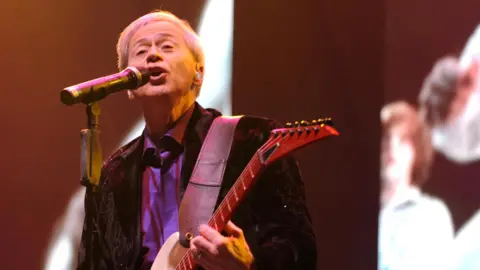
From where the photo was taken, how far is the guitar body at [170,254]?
64.9 inches

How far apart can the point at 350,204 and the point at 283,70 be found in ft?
1.95

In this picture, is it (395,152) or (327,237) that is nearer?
(395,152)

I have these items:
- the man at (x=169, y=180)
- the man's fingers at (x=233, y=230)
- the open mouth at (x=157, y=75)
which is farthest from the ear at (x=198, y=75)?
the man's fingers at (x=233, y=230)

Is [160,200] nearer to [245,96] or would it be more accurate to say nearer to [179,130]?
[179,130]

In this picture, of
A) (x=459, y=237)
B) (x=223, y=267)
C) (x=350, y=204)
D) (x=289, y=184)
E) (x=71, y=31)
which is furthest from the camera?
(x=71, y=31)

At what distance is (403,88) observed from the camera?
2.16 metres

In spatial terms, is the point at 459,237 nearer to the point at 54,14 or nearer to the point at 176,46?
the point at 176,46

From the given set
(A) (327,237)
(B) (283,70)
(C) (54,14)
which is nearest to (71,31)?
(C) (54,14)

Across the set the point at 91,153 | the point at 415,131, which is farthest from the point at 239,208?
the point at 415,131

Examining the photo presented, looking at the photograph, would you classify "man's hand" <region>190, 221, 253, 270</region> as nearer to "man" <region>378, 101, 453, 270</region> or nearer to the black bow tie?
the black bow tie

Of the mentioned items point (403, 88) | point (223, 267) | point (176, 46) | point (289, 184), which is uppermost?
point (176, 46)

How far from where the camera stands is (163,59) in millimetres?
1811

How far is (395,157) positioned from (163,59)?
0.89 meters

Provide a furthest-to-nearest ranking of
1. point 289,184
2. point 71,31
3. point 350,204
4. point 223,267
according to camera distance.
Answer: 1. point 71,31
2. point 350,204
3. point 289,184
4. point 223,267
